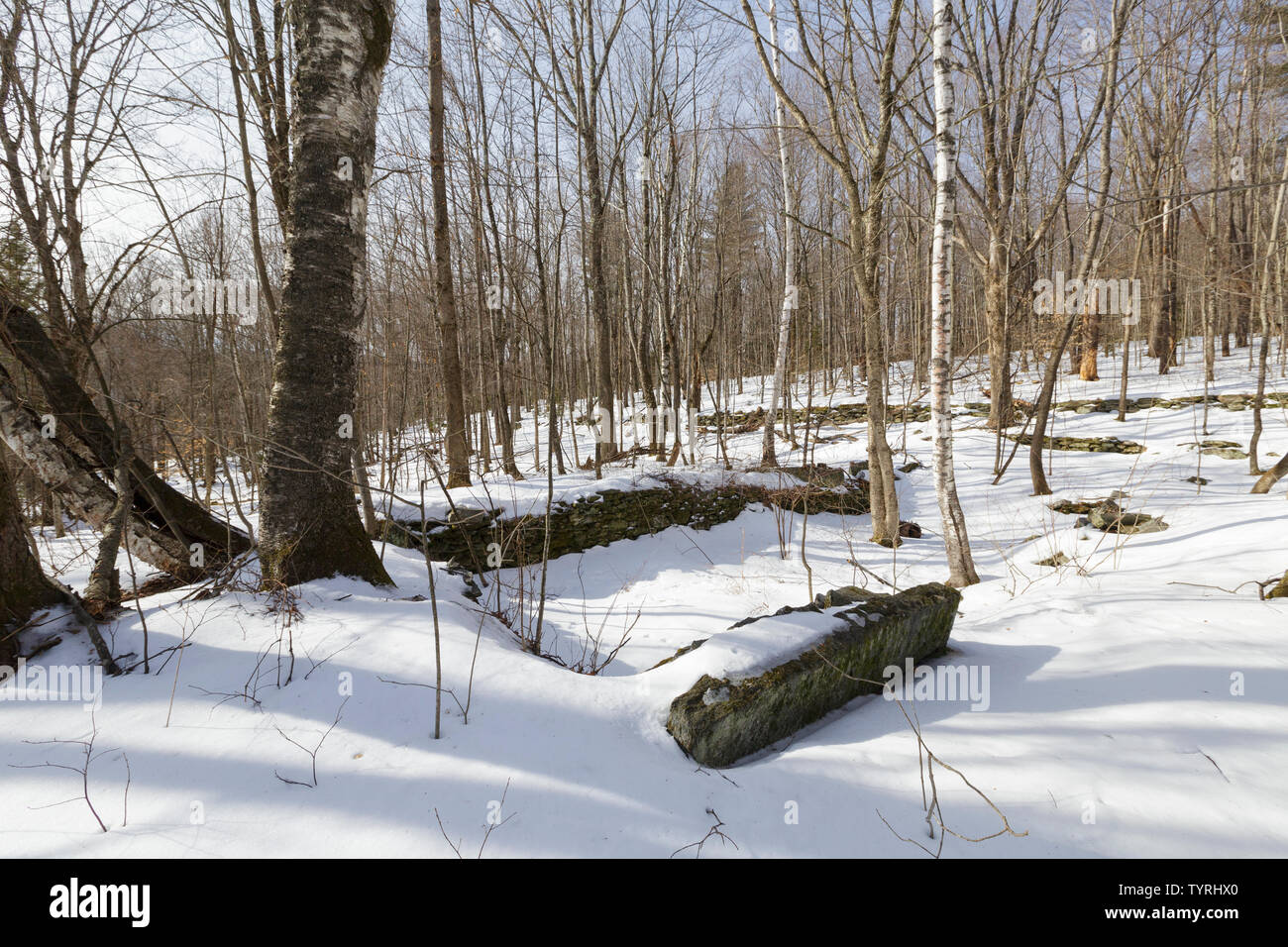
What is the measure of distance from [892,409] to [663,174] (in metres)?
9.65

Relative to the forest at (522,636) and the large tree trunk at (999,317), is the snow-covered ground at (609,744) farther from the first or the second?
the large tree trunk at (999,317)

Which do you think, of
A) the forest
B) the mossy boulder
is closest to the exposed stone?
the forest

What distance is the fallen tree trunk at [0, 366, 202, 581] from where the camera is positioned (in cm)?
340

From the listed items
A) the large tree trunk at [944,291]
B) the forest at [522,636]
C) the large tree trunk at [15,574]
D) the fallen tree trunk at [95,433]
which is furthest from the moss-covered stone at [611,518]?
the large tree trunk at [15,574]

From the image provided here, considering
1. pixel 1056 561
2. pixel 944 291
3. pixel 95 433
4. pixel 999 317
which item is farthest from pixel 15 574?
pixel 999 317

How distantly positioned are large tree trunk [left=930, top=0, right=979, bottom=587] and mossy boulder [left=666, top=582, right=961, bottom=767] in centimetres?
179

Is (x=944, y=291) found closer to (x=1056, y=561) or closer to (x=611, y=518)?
(x=1056, y=561)

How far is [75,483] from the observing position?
359cm

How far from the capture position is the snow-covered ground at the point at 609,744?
1816 mm

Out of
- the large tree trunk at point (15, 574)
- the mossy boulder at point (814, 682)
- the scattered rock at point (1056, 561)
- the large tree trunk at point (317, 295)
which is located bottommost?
the scattered rock at point (1056, 561)

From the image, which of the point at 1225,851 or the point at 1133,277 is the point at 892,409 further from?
the point at 1225,851

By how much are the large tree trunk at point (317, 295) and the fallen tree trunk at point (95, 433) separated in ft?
1.81
